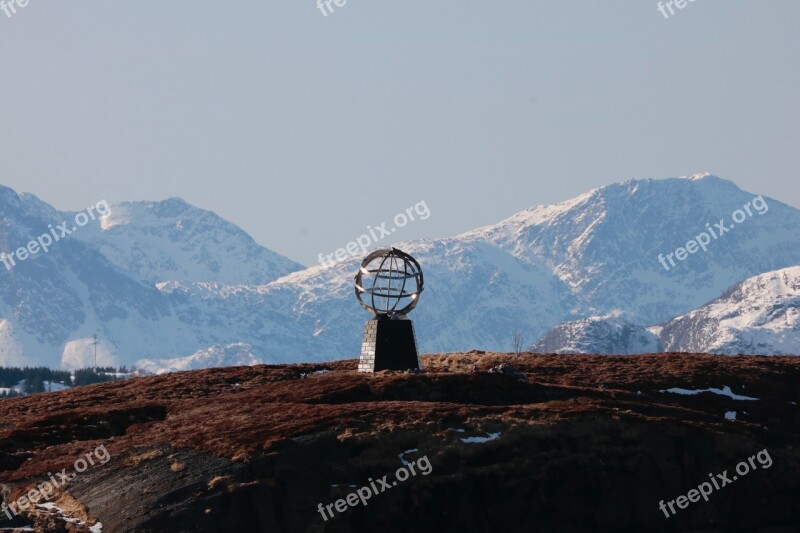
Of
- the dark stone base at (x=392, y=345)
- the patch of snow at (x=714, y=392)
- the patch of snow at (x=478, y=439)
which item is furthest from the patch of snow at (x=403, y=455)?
the patch of snow at (x=714, y=392)

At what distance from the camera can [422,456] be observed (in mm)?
78688

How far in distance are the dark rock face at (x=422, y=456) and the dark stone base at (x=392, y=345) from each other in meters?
2.75

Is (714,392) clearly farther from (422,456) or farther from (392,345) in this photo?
(422,456)

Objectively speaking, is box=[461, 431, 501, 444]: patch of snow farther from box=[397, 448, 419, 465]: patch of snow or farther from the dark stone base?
the dark stone base

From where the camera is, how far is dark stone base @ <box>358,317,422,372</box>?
99.8m

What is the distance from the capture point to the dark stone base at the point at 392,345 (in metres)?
99.8

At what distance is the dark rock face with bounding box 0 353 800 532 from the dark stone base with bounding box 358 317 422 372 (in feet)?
9.02

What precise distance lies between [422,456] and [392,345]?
2210 centimetres

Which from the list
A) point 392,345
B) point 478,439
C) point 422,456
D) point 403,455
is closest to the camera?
point 422,456

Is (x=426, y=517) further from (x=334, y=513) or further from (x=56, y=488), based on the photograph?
(x=56, y=488)

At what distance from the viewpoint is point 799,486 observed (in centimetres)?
8406

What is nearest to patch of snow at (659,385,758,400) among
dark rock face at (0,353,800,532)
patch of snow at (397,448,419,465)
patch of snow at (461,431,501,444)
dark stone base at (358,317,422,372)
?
dark rock face at (0,353,800,532)

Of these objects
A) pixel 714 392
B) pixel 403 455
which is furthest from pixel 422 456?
pixel 714 392

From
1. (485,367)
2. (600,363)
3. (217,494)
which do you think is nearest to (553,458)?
(217,494)
